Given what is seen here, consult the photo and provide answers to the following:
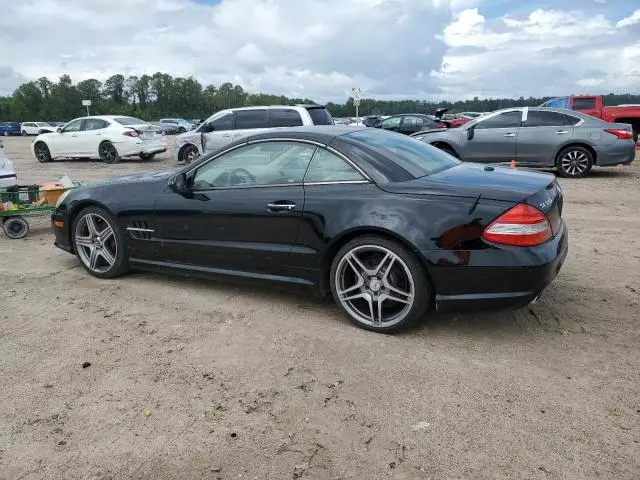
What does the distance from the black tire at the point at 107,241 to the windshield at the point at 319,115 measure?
7.60 m

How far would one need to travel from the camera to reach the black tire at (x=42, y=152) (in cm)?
1736

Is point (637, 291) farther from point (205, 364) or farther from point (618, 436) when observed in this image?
point (205, 364)

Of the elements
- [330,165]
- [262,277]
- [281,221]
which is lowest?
Result: [262,277]

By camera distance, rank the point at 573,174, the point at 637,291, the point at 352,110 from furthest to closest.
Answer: the point at 352,110, the point at 573,174, the point at 637,291

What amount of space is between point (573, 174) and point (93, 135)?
1326cm

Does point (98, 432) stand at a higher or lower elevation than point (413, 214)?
lower

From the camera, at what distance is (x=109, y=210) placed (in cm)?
481

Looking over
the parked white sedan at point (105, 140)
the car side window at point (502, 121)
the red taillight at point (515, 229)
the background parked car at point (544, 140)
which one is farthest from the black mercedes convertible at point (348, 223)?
the parked white sedan at point (105, 140)

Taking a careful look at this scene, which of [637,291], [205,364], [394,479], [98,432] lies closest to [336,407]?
[394,479]

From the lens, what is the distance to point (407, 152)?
4.26 metres

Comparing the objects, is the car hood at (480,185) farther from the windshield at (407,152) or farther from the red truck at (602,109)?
the red truck at (602,109)

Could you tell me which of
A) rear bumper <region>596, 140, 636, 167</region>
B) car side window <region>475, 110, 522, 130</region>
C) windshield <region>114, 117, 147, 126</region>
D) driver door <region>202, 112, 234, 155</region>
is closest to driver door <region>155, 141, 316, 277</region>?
car side window <region>475, 110, 522, 130</region>

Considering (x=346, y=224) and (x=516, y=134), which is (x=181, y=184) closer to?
(x=346, y=224)

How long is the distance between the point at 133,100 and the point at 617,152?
112490 millimetres
